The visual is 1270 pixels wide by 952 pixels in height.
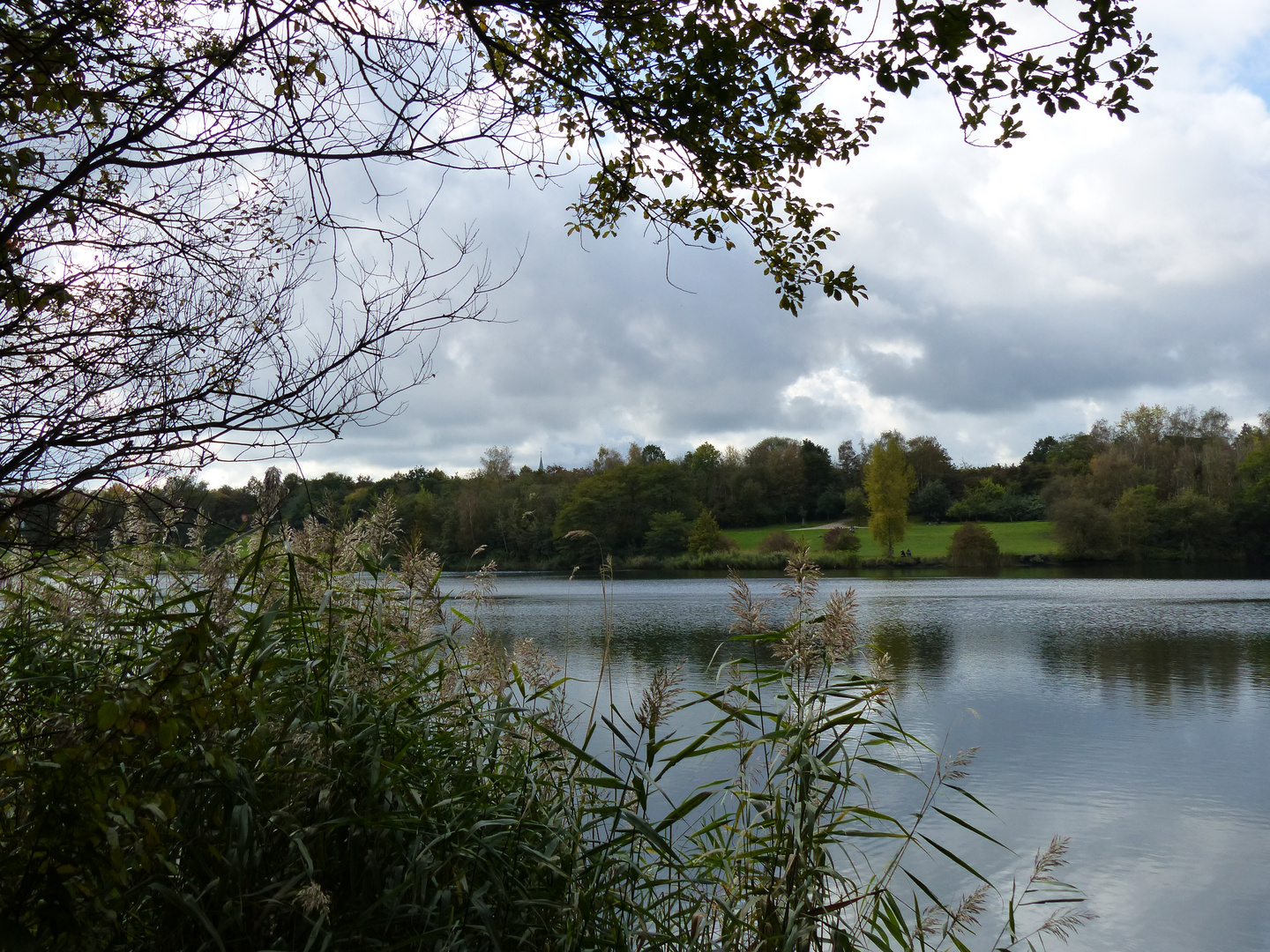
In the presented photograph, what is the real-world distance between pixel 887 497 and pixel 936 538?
9.21 m

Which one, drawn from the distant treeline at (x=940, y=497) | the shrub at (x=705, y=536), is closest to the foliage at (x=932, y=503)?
the distant treeline at (x=940, y=497)

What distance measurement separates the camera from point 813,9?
9.89ft

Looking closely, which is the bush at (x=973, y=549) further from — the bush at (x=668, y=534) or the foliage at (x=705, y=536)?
the bush at (x=668, y=534)

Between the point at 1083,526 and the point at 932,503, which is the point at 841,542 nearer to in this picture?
the point at 1083,526

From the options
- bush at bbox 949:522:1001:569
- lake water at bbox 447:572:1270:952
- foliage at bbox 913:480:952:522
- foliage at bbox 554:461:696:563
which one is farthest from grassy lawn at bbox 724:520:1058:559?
lake water at bbox 447:572:1270:952

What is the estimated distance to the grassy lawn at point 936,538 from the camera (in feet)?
140

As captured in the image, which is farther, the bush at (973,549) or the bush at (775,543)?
the bush at (973,549)

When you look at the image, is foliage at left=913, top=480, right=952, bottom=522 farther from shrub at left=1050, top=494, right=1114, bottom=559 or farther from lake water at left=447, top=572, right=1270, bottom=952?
lake water at left=447, top=572, right=1270, bottom=952

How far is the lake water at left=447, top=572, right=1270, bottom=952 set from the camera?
5.11 metres

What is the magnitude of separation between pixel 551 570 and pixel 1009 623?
2931 centimetres

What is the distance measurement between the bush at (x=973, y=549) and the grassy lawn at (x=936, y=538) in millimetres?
2230

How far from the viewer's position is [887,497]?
134 feet

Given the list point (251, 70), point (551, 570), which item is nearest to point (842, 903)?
point (251, 70)

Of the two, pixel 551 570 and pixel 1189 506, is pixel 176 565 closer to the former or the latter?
pixel 551 570
